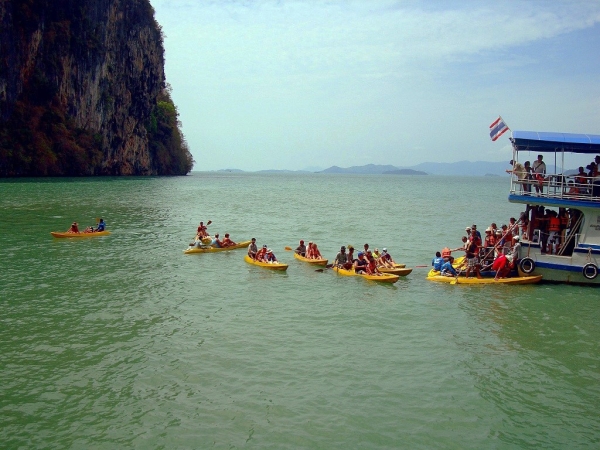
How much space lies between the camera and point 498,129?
73.8 ft

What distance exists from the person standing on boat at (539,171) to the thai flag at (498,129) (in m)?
2.01

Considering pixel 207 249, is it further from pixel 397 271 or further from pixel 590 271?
pixel 590 271

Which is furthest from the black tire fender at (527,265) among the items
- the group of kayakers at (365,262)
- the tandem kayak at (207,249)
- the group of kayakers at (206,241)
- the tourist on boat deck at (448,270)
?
the tandem kayak at (207,249)

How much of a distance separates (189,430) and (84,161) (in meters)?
85.6

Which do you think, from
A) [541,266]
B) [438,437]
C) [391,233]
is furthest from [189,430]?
[391,233]

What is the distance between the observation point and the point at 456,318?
1825cm

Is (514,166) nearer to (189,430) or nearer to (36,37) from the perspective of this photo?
(189,430)

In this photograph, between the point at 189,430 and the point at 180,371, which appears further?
the point at 180,371

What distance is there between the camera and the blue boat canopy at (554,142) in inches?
862

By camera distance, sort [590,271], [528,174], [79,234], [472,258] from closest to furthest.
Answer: [590,271]
[528,174]
[472,258]
[79,234]

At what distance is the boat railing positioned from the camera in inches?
850

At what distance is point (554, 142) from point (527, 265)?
5.24 metres

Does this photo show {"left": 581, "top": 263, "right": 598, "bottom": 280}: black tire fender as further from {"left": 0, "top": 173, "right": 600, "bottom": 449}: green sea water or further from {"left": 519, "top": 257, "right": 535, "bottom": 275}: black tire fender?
{"left": 519, "top": 257, "right": 535, "bottom": 275}: black tire fender

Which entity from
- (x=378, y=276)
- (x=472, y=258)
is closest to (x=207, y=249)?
(x=378, y=276)
